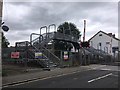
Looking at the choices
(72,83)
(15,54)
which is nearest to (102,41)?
(15,54)

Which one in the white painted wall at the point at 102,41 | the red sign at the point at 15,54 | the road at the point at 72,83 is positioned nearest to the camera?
the road at the point at 72,83

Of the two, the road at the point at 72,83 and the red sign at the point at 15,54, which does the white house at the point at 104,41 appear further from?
the road at the point at 72,83

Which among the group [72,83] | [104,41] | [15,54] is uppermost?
[104,41]

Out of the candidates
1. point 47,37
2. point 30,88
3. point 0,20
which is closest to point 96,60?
point 47,37

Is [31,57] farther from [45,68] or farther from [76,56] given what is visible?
[76,56]


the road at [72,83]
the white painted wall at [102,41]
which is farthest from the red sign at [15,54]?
the white painted wall at [102,41]

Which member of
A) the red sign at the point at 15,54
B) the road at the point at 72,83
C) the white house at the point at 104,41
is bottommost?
the road at the point at 72,83

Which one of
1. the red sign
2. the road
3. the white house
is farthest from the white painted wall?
the road

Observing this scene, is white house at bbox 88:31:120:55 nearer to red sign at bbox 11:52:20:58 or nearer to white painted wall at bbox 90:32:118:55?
white painted wall at bbox 90:32:118:55

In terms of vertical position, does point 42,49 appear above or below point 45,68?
above

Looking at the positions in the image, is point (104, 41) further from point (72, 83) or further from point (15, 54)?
point (72, 83)

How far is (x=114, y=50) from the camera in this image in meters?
83.4

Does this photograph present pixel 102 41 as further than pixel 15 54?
Yes

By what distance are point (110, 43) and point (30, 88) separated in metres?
81.0
